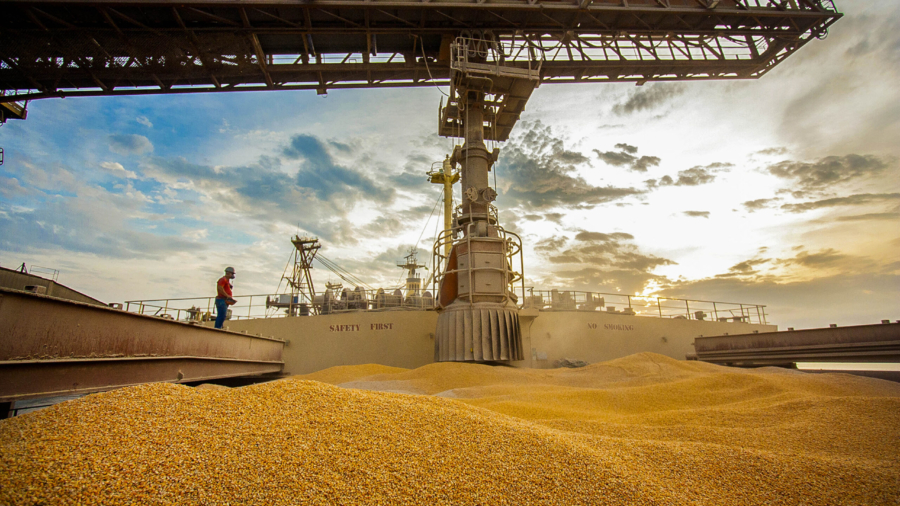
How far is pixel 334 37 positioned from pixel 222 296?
9950 mm

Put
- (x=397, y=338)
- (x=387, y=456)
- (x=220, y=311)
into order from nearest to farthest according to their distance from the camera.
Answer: (x=387, y=456) < (x=220, y=311) < (x=397, y=338)

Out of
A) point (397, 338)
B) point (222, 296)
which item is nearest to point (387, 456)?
point (222, 296)

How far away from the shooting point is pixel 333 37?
14.6m

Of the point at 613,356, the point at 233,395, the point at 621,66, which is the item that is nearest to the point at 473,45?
the point at 621,66

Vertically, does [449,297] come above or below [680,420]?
above

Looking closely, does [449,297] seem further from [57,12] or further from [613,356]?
[57,12]

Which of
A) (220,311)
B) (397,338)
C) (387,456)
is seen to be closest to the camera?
(387,456)

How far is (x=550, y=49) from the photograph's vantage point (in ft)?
48.8

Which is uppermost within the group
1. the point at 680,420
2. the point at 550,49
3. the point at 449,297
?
the point at 550,49

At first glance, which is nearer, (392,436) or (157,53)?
(392,436)

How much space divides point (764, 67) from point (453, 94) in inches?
536

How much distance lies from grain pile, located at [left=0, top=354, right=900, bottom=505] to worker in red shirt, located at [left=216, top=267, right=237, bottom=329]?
6566 mm

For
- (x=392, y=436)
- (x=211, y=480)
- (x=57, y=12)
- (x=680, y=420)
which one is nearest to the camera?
(x=211, y=480)

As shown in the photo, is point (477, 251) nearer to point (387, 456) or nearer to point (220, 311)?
point (220, 311)
